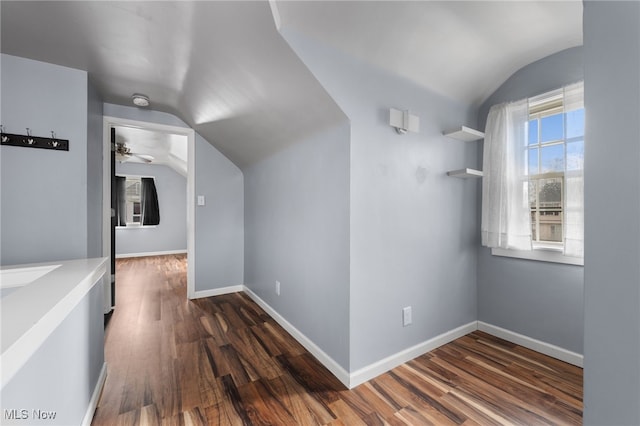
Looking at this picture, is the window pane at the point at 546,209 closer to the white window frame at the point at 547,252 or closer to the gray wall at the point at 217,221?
the white window frame at the point at 547,252

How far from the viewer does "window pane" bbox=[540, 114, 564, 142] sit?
6.54 feet

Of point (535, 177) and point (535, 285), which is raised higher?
point (535, 177)

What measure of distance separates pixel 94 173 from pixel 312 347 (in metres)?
2.43

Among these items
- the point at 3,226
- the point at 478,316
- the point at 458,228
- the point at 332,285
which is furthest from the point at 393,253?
the point at 3,226

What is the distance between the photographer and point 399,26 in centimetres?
154

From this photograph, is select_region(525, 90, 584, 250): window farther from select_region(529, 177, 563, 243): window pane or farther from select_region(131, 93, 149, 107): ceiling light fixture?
select_region(131, 93, 149, 107): ceiling light fixture

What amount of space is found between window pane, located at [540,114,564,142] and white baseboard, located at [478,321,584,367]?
1.56 metres

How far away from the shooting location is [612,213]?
50cm

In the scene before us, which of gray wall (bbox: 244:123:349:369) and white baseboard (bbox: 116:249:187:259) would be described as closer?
gray wall (bbox: 244:123:349:369)

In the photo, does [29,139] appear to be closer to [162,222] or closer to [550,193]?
[550,193]

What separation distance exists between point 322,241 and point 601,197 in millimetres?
1545

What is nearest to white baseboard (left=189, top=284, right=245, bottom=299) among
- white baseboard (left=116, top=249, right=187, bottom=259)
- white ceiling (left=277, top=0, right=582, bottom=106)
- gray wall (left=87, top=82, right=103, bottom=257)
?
gray wall (left=87, top=82, right=103, bottom=257)

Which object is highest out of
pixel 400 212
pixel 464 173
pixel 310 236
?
pixel 464 173

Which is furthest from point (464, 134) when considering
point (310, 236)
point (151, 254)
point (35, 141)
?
Result: point (151, 254)
